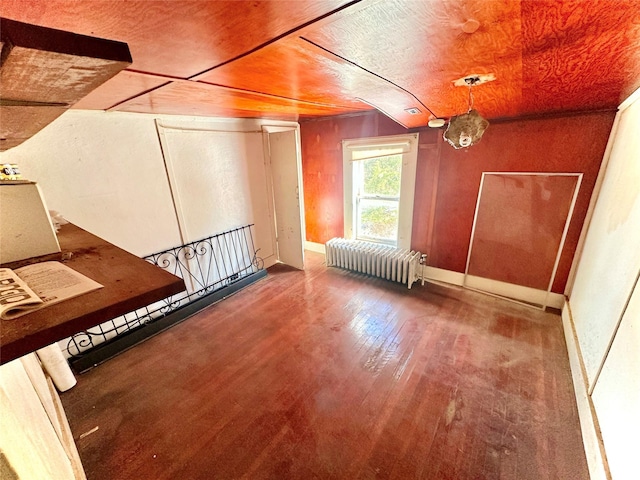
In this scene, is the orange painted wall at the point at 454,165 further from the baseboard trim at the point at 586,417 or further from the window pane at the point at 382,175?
the baseboard trim at the point at 586,417

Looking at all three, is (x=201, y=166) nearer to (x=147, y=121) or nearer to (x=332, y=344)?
(x=147, y=121)

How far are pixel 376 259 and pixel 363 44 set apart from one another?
110 inches

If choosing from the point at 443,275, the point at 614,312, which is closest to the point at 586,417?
the point at 614,312

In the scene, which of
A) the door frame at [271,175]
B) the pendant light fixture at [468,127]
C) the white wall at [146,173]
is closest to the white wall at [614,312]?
the pendant light fixture at [468,127]

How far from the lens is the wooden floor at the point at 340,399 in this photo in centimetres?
148

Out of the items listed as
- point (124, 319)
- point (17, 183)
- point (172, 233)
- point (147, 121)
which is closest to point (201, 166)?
point (147, 121)

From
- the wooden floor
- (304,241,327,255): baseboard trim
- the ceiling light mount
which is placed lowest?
the wooden floor

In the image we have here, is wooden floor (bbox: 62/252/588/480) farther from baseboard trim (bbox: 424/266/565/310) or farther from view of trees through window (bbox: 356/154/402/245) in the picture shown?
view of trees through window (bbox: 356/154/402/245)

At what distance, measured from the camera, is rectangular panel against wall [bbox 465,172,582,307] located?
100.0 inches

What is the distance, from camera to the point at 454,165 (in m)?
3.00

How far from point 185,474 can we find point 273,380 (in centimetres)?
74

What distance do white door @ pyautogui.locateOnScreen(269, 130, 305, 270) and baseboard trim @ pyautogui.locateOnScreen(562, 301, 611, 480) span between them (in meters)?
3.09

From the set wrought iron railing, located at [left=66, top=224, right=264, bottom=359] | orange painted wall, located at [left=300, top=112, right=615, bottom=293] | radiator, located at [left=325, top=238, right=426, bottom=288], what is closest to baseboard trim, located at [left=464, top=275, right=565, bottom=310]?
orange painted wall, located at [left=300, top=112, right=615, bottom=293]

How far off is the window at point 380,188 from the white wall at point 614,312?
5.67 ft
